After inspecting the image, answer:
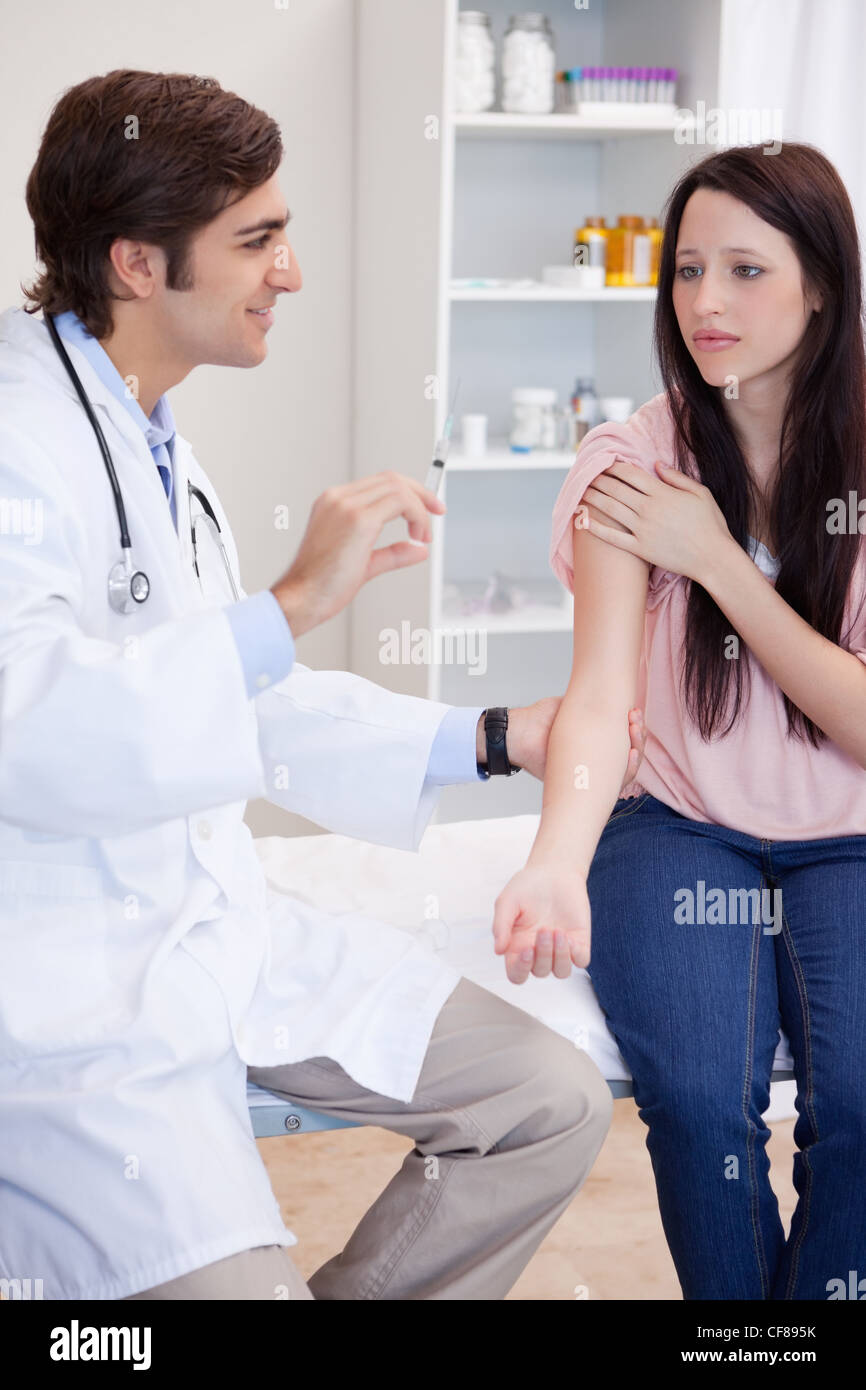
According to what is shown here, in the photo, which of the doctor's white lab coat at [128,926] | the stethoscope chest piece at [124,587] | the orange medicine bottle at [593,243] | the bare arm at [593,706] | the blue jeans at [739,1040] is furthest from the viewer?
the orange medicine bottle at [593,243]

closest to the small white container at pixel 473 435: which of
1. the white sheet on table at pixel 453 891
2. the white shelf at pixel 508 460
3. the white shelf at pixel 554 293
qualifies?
the white shelf at pixel 508 460

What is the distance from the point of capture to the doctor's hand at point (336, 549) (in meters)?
1.18

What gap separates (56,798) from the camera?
1107 mm

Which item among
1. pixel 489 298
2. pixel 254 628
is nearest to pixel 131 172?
pixel 254 628

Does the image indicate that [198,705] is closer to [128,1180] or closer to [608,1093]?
[128,1180]

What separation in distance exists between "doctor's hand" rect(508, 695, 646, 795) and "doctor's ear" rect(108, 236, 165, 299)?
0.58 meters

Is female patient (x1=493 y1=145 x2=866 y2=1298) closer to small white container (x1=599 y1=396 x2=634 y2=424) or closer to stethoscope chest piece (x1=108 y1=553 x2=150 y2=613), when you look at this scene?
stethoscope chest piece (x1=108 y1=553 x2=150 y2=613)

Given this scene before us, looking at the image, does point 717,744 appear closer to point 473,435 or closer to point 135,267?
point 135,267

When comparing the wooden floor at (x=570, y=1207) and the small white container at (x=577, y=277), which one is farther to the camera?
the small white container at (x=577, y=277)

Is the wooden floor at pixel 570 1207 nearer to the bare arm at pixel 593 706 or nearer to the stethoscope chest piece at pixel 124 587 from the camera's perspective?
the bare arm at pixel 593 706

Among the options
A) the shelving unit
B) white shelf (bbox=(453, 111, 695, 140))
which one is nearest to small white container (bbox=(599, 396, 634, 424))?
the shelving unit

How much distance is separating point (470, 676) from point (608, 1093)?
192 centimetres

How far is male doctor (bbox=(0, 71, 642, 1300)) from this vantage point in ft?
3.72
